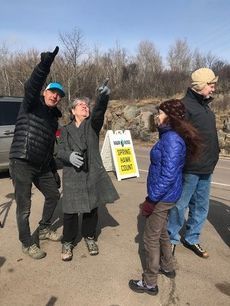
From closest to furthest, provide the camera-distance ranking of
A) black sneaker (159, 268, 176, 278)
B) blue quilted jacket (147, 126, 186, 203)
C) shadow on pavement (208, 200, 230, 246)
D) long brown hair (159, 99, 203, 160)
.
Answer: blue quilted jacket (147, 126, 186, 203) → long brown hair (159, 99, 203, 160) → black sneaker (159, 268, 176, 278) → shadow on pavement (208, 200, 230, 246)

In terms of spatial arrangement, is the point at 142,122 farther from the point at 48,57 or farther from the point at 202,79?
the point at 48,57

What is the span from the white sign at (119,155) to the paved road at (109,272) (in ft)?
12.3

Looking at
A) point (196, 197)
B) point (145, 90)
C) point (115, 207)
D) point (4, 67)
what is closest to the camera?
point (196, 197)

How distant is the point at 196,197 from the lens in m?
4.82

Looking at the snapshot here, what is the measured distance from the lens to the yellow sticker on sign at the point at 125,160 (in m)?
9.88

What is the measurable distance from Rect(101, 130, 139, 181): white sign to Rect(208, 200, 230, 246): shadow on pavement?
2.88 m

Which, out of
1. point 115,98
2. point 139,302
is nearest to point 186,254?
point 139,302

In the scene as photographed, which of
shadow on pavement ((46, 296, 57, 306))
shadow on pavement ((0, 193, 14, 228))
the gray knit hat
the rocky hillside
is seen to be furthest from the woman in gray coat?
the rocky hillside

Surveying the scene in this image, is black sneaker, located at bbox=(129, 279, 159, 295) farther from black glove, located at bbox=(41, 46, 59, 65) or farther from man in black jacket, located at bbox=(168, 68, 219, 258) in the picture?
black glove, located at bbox=(41, 46, 59, 65)

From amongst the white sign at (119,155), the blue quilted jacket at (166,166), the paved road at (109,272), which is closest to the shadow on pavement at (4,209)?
the paved road at (109,272)

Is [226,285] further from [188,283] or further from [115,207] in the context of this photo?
[115,207]

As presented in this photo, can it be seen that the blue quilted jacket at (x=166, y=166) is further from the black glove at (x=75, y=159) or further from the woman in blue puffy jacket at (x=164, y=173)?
the black glove at (x=75, y=159)

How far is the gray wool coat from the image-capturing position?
454cm

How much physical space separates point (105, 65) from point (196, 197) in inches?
1889
